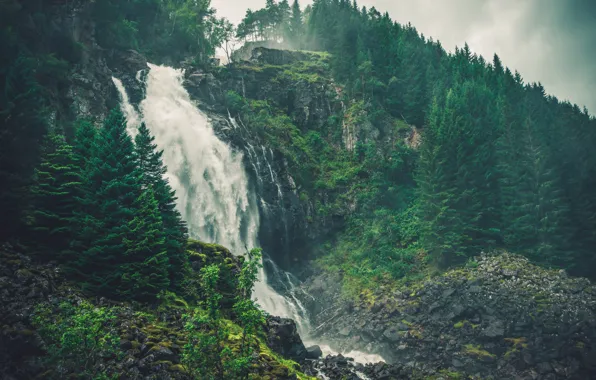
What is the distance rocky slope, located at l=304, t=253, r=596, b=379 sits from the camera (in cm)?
3419

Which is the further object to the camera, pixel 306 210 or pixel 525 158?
pixel 306 210

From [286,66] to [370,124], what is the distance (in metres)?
24.1

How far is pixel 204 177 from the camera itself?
5338 centimetres

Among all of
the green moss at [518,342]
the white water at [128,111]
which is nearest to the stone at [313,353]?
the green moss at [518,342]

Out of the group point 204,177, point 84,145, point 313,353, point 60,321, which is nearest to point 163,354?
point 60,321

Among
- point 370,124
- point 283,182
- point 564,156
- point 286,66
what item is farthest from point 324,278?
point 286,66

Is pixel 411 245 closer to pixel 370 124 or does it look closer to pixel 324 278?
pixel 324 278

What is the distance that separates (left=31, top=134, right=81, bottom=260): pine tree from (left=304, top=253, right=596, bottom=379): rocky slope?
28868 mm

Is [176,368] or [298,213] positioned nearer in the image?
[176,368]

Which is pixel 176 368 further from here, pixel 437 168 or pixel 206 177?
pixel 437 168

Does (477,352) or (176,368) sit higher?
(176,368)

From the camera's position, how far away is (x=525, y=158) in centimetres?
5212

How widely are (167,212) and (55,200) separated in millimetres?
7571

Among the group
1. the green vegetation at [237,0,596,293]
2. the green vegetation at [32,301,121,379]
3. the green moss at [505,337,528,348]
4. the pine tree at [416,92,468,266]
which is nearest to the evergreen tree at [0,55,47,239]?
the green vegetation at [32,301,121,379]
